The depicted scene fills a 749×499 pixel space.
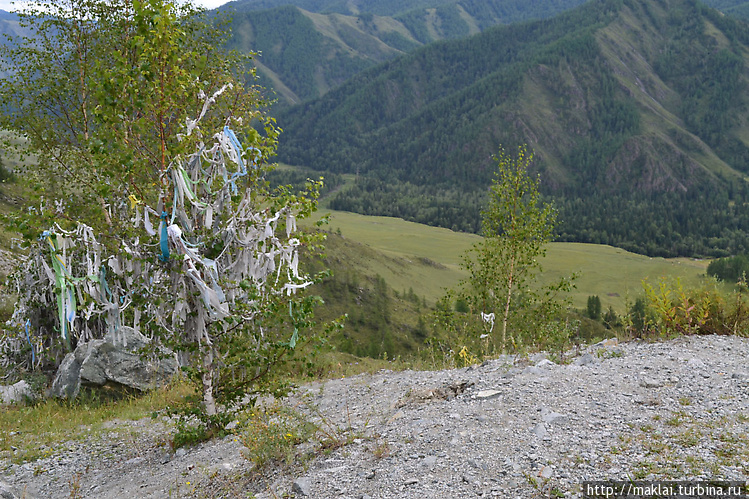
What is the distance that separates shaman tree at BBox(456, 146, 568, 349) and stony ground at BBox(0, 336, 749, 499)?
6.85m

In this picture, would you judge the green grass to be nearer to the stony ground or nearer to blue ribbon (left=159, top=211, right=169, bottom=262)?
the stony ground

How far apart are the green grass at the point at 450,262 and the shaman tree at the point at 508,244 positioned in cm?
5107

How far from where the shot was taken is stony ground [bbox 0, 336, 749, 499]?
214 inches

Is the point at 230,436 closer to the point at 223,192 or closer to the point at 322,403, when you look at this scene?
the point at 322,403

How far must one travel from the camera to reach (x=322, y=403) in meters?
10.1

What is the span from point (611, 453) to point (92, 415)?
10744 millimetres

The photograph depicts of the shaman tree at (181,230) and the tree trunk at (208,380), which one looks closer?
the shaman tree at (181,230)

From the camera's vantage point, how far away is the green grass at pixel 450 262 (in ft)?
323

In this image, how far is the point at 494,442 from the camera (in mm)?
6141

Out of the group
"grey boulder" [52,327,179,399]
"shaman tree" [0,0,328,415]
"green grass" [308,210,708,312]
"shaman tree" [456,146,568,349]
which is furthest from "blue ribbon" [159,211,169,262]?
"green grass" [308,210,708,312]

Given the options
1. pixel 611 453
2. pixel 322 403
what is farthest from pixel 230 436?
pixel 611 453

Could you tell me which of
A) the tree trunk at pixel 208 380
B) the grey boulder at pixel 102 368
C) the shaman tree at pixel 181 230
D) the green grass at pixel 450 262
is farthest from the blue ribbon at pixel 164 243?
the green grass at pixel 450 262

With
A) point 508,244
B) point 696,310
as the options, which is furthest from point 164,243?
point 508,244

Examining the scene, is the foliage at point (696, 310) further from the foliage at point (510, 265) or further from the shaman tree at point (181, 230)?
the shaman tree at point (181, 230)
